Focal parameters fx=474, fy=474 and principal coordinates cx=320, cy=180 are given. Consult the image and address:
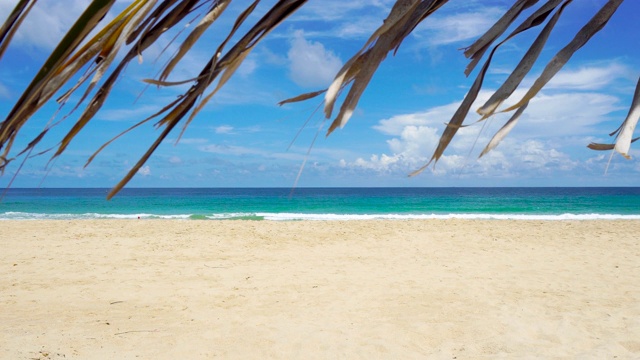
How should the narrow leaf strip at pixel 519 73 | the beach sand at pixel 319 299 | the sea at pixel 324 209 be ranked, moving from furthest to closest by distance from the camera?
the sea at pixel 324 209 < the beach sand at pixel 319 299 < the narrow leaf strip at pixel 519 73

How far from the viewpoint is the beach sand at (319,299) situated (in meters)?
4.43

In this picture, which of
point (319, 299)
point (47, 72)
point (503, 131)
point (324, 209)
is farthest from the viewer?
point (324, 209)

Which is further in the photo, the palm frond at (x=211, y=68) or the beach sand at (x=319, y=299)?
the beach sand at (x=319, y=299)

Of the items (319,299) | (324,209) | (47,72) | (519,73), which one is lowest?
(324,209)

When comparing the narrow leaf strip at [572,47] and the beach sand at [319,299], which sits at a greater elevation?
the narrow leaf strip at [572,47]

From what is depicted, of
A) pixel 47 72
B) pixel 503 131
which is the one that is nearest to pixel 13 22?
pixel 47 72

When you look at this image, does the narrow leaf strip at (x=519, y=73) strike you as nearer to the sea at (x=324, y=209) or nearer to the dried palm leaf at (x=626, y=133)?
the dried palm leaf at (x=626, y=133)

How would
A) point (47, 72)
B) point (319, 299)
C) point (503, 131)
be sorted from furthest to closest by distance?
point (319, 299) < point (503, 131) < point (47, 72)

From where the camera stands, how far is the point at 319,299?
5.94m

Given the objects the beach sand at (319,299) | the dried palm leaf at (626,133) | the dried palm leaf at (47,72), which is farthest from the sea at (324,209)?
the dried palm leaf at (626,133)

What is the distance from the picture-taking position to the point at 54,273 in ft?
24.4

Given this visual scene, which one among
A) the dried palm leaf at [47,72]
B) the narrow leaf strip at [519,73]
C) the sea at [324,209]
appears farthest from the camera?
the sea at [324,209]

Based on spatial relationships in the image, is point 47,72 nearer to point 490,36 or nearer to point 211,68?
point 211,68

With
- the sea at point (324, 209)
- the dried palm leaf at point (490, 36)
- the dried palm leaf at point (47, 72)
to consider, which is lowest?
the sea at point (324, 209)
